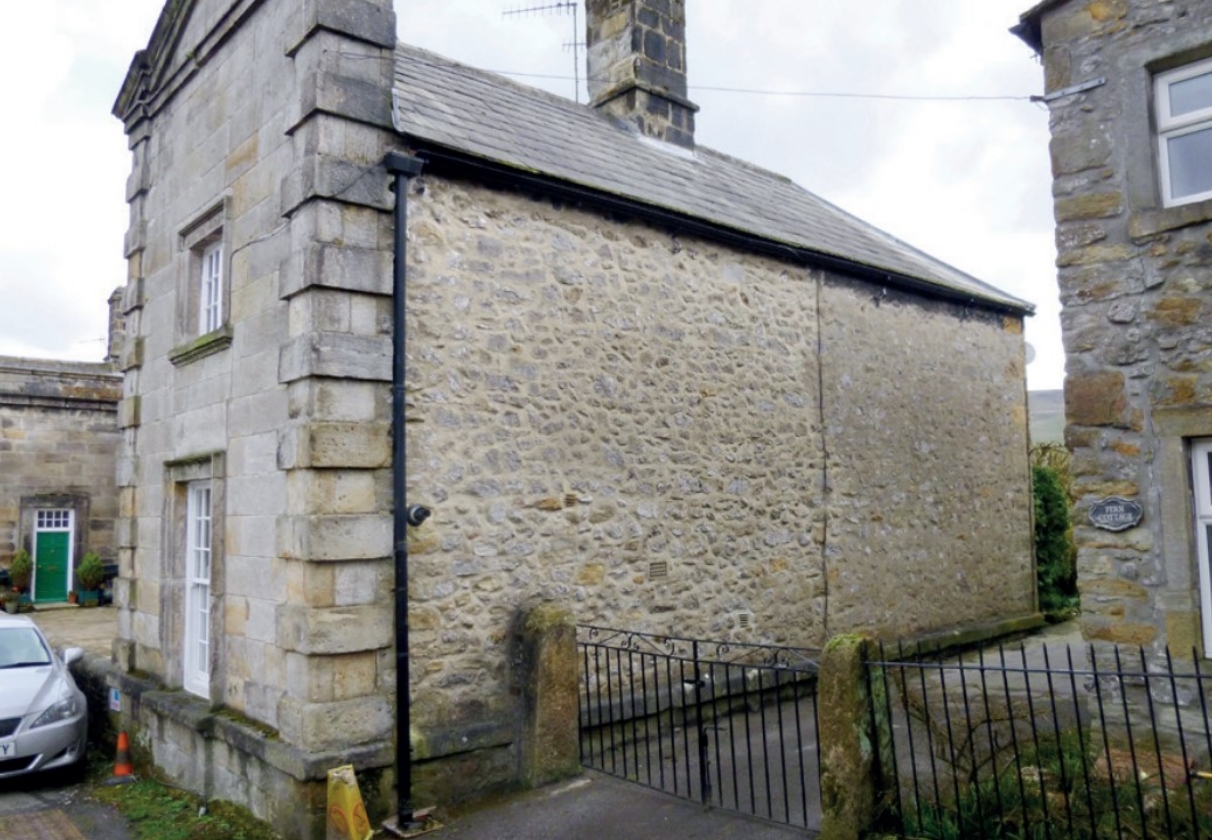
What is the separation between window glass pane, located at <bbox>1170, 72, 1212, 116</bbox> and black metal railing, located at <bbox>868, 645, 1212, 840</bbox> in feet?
11.7

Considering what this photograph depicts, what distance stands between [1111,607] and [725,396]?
4378mm

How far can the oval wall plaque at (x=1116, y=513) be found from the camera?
20.3 feet

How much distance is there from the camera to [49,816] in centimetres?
818

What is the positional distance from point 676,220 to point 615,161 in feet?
4.37

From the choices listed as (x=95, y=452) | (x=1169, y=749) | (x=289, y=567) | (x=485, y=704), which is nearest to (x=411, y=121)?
(x=289, y=567)

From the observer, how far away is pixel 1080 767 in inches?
242

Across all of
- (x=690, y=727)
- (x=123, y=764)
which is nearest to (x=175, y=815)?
(x=123, y=764)

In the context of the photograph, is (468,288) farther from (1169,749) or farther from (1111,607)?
(1169,749)

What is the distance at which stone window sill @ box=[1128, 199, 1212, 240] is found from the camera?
602 cm

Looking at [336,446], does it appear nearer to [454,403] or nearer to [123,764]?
[454,403]

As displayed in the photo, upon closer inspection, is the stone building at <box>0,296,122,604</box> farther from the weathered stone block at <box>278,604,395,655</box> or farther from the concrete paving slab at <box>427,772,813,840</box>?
the concrete paving slab at <box>427,772,813,840</box>

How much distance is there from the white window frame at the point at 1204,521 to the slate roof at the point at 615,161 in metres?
5.08

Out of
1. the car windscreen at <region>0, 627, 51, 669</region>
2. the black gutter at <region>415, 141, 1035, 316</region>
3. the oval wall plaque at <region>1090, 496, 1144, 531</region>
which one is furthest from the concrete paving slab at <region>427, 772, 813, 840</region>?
the car windscreen at <region>0, 627, 51, 669</region>

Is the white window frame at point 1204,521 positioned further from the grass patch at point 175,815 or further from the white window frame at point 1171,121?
the grass patch at point 175,815
